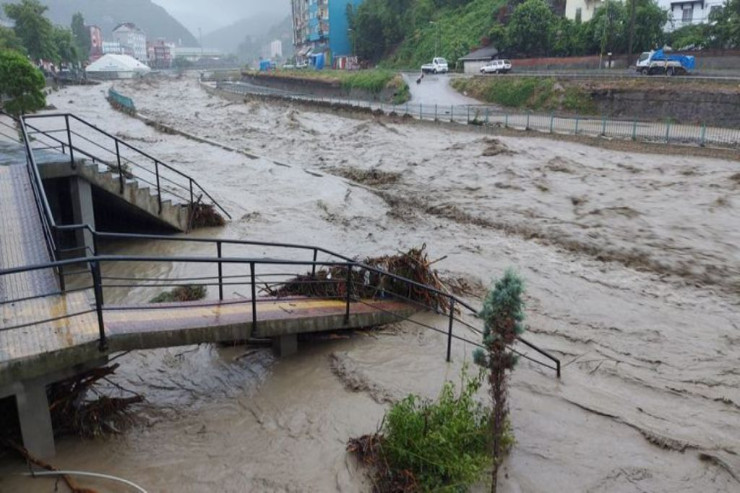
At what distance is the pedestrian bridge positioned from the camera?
20.2 feet

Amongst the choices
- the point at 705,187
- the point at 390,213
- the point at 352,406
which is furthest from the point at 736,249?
the point at 352,406

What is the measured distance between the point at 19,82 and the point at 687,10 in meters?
66.3

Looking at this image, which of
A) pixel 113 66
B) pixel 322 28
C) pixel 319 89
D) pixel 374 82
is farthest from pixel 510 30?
pixel 113 66

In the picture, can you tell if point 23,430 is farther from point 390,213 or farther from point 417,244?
point 390,213

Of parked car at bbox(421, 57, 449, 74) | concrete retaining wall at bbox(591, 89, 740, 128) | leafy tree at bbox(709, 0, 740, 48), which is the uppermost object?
leafy tree at bbox(709, 0, 740, 48)

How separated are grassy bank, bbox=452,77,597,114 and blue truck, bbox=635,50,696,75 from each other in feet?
20.8

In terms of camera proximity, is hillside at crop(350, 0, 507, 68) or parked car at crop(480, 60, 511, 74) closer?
parked car at crop(480, 60, 511, 74)

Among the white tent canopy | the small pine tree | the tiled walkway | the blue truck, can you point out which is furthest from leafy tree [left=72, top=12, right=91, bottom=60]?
the small pine tree

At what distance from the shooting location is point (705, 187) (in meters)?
21.2

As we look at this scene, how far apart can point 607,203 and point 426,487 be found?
16.4m

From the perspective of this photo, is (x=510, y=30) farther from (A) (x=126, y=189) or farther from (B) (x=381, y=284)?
A: (B) (x=381, y=284)

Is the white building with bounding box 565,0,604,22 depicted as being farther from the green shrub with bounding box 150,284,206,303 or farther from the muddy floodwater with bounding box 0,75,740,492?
the green shrub with bounding box 150,284,206,303

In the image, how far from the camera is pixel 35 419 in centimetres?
620

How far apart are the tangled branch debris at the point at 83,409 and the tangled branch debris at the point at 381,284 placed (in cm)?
341
